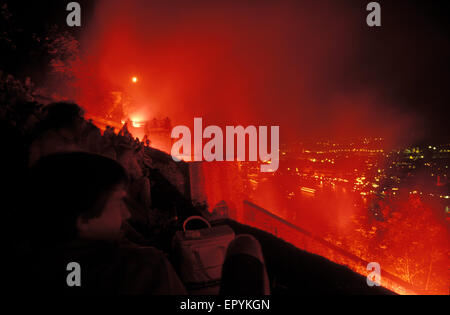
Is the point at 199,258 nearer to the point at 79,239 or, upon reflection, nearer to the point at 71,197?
the point at 79,239

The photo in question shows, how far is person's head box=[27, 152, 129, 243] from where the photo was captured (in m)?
1.31

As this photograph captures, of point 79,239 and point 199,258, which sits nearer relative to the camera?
point 79,239

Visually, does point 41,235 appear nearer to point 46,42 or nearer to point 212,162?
point 46,42

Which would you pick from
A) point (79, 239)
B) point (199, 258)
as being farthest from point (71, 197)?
point (199, 258)

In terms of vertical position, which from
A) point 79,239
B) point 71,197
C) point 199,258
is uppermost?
point 71,197

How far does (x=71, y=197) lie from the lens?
1.36 m

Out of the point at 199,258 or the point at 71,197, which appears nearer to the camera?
the point at 71,197

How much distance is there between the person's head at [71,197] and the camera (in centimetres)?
131

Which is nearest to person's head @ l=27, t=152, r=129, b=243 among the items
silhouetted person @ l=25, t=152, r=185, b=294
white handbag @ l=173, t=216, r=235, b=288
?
silhouetted person @ l=25, t=152, r=185, b=294

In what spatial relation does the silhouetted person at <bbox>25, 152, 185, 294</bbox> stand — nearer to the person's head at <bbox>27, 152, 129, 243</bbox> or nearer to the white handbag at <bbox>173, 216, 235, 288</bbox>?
the person's head at <bbox>27, 152, 129, 243</bbox>

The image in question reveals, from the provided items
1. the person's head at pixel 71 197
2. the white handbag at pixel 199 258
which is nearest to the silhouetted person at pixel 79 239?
the person's head at pixel 71 197

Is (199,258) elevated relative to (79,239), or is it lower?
lower
